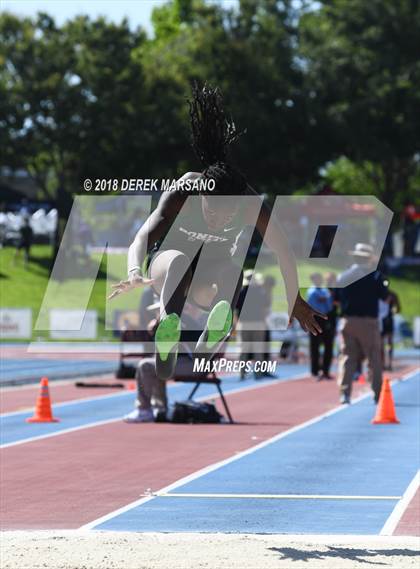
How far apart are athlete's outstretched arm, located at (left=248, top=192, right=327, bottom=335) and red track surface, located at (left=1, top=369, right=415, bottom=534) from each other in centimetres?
221

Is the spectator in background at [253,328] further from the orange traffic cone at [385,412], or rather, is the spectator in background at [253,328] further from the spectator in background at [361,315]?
the orange traffic cone at [385,412]

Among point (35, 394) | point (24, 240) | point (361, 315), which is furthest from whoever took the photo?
point (24, 240)

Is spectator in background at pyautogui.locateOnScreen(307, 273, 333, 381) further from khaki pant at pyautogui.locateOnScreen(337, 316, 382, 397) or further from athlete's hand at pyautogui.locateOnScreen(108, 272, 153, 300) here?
athlete's hand at pyautogui.locateOnScreen(108, 272, 153, 300)

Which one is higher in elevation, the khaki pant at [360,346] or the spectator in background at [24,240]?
the spectator in background at [24,240]

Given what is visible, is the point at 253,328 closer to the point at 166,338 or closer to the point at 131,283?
the point at 166,338

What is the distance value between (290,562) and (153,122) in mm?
49347

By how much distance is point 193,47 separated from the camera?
61094mm

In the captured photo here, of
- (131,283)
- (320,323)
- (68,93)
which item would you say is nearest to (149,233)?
(131,283)

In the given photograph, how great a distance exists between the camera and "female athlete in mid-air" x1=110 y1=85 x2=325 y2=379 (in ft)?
26.3

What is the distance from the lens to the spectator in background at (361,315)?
59.9 ft

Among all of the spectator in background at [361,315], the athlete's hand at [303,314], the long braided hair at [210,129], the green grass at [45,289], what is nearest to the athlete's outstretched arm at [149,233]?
the long braided hair at [210,129]

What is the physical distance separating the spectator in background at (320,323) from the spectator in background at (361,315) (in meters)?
3.15

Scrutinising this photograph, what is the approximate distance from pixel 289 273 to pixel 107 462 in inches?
210

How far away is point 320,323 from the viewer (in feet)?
77.8
